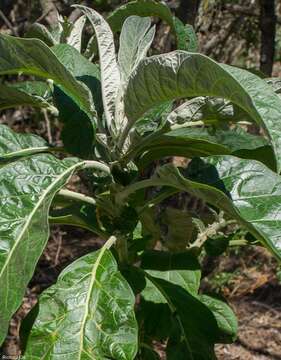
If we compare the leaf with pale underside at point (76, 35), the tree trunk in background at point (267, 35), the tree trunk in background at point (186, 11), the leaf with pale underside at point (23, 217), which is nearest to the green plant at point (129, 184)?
the leaf with pale underside at point (23, 217)

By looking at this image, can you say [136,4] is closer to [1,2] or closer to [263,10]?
[263,10]

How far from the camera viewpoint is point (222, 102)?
4.53 feet

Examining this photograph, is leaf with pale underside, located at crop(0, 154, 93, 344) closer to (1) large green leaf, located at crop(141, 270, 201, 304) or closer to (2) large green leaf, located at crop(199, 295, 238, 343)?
(1) large green leaf, located at crop(141, 270, 201, 304)

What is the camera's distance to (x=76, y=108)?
1.55 meters

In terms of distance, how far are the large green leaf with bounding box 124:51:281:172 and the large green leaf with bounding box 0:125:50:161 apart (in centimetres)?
35

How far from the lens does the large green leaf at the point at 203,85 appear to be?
1021mm

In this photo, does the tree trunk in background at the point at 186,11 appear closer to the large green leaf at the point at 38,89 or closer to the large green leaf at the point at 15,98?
the large green leaf at the point at 38,89

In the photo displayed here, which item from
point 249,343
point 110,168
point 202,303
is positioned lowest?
point 249,343

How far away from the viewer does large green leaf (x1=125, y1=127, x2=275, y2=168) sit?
1495 mm

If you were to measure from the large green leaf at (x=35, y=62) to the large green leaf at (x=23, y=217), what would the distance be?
147 mm

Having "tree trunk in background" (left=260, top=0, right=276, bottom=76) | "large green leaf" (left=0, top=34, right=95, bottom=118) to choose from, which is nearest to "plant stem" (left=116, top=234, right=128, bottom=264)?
"large green leaf" (left=0, top=34, right=95, bottom=118)

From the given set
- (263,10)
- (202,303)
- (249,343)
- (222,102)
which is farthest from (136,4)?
(249,343)

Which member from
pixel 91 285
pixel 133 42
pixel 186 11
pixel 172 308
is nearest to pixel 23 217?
pixel 91 285

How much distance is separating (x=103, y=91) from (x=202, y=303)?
0.59 meters
